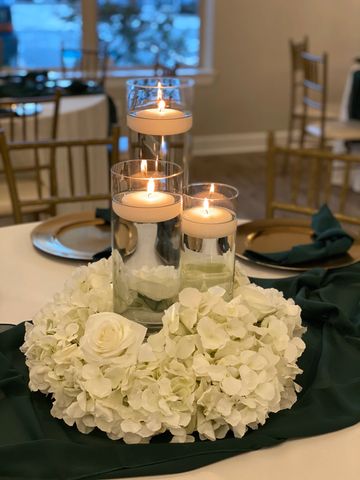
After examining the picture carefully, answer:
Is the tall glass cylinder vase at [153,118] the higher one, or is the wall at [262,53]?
the tall glass cylinder vase at [153,118]

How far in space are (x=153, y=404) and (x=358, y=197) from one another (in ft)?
12.8

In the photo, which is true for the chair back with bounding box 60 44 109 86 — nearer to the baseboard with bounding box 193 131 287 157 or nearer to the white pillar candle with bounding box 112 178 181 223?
the baseboard with bounding box 193 131 287 157

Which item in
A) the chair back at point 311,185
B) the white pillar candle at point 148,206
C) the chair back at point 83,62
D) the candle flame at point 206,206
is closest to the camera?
the white pillar candle at point 148,206

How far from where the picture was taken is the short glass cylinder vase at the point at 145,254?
0.93 metres

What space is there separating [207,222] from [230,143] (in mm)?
4698

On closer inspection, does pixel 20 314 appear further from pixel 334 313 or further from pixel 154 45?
pixel 154 45

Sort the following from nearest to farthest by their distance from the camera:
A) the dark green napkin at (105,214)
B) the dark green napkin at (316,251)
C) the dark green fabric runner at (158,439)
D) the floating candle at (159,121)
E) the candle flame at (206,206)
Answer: the dark green fabric runner at (158,439), the candle flame at (206,206), the floating candle at (159,121), the dark green napkin at (316,251), the dark green napkin at (105,214)

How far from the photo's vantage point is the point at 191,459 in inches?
31.9

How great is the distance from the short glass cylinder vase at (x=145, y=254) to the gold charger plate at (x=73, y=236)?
438 mm

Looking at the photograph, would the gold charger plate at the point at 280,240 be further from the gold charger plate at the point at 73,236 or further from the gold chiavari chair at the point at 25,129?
A: the gold chiavari chair at the point at 25,129

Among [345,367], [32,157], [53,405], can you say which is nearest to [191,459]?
[53,405]

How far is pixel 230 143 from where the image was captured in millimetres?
5605

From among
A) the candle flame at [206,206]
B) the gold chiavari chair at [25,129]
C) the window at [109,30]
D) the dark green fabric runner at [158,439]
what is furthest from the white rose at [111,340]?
the window at [109,30]

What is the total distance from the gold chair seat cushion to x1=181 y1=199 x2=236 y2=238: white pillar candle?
346 cm
